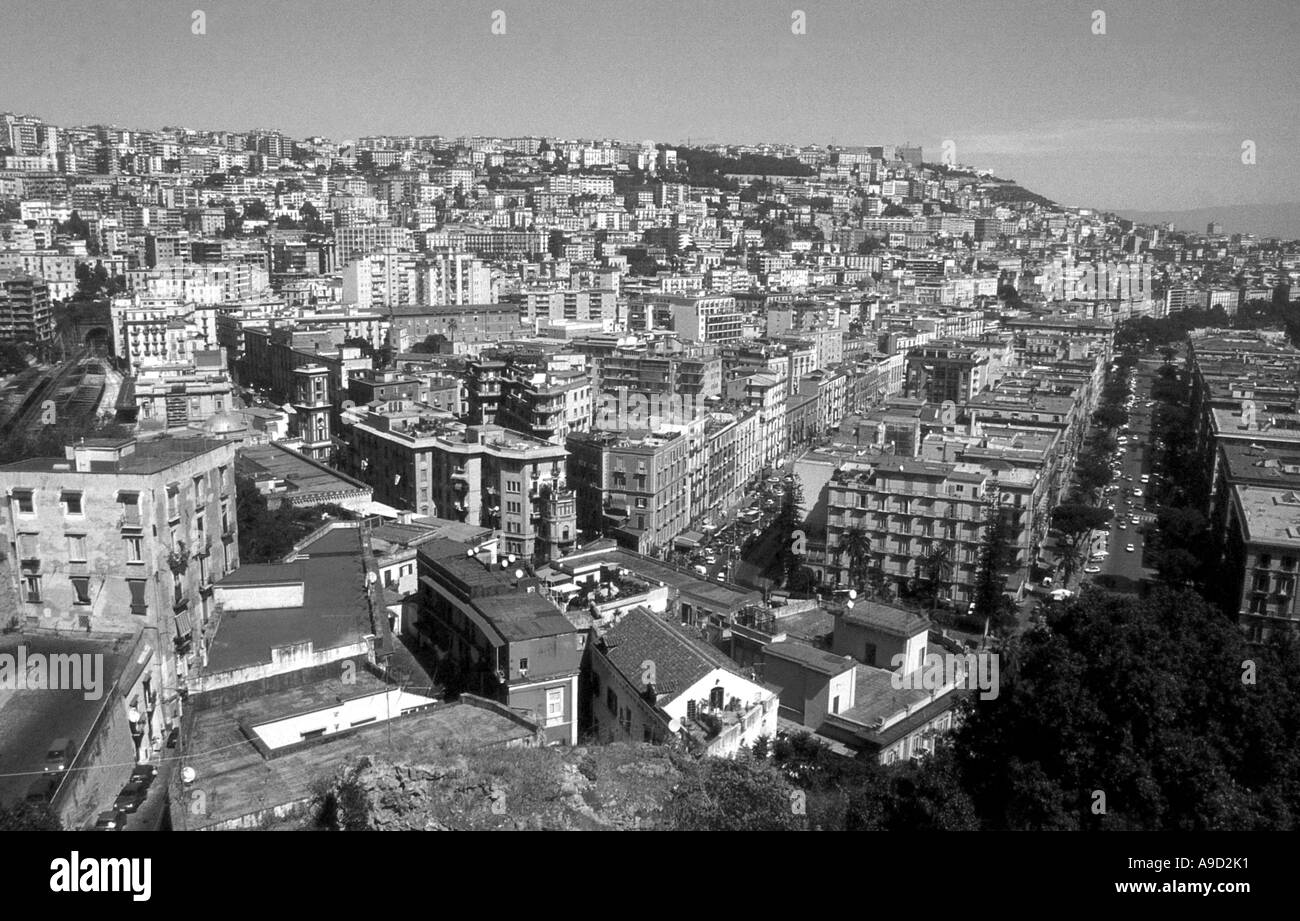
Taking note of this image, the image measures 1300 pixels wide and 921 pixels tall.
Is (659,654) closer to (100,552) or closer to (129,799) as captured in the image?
(129,799)

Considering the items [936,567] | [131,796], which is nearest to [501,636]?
[131,796]

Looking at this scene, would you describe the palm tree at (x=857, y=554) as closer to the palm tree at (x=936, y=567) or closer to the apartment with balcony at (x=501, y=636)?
the palm tree at (x=936, y=567)

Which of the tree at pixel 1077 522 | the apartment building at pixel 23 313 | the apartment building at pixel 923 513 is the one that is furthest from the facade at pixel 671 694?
the apartment building at pixel 23 313

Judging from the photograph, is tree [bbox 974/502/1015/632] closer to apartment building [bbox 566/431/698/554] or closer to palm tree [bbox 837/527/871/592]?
palm tree [bbox 837/527/871/592]

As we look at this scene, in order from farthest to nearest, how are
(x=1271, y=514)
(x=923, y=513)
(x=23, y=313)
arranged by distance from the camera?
(x=23, y=313) → (x=923, y=513) → (x=1271, y=514)

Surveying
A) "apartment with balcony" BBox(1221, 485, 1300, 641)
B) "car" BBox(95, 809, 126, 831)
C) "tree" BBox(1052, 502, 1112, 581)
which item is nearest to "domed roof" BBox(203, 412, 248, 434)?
"car" BBox(95, 809, 126, 831)

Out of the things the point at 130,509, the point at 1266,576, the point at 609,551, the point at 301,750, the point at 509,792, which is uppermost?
the point at 130,509
